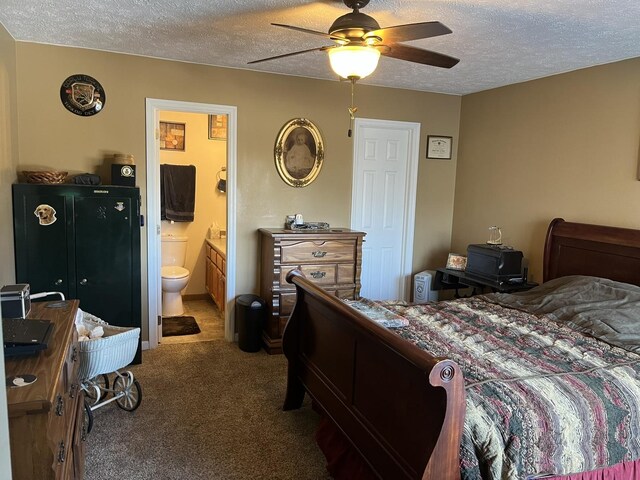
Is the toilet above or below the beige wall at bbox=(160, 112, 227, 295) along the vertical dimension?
below

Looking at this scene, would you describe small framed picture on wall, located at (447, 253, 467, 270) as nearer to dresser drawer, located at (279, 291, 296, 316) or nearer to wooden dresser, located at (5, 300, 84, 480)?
dresser drawer, located at (279, 291, 296, 316)

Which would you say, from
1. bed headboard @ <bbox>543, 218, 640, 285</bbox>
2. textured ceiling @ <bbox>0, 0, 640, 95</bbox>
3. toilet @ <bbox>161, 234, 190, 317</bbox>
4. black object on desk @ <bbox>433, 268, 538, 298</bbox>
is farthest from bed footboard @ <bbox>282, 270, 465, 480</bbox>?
toilet @ <bbox>161, 234, 190, 317</bbox>

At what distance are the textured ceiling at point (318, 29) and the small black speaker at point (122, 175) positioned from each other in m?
0.93

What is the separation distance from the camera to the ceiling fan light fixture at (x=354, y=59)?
2.35m

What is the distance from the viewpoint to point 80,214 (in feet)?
11.7

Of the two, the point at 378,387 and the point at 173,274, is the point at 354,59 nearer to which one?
the point at 378,387

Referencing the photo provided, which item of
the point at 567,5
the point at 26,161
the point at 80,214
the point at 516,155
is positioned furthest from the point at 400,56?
the point at 26,161

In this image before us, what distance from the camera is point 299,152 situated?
456 cm

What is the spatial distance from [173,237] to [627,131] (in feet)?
14.9

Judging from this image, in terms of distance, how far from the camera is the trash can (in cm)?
417

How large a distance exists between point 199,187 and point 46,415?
4600 millimetres

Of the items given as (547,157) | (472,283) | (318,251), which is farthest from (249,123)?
(547,157)

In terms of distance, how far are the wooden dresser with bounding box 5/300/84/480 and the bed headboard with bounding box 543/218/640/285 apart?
3.50 m

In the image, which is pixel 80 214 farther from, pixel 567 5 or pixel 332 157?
pixel 567 5
